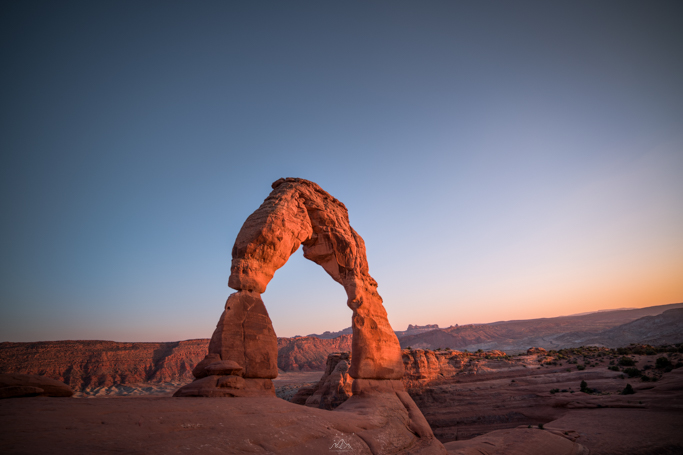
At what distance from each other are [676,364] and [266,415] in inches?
1183

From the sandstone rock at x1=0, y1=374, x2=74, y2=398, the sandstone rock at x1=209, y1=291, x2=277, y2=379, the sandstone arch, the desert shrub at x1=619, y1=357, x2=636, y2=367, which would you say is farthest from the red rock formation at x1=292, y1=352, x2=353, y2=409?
the desert shrub at x1=619, y1=357, x2=636, y2=367

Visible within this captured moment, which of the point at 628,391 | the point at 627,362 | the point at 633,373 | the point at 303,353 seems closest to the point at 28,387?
the point at 628,391

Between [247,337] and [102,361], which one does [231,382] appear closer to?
[247,337]

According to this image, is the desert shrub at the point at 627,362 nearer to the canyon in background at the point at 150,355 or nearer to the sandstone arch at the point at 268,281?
the sandstone arch at the point at 268,281

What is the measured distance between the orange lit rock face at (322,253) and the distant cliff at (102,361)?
138 ft

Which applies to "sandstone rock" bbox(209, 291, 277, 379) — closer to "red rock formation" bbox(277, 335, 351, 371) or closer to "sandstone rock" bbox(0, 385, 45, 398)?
"sandstone rock" bbox(0, 385, 45, 398)

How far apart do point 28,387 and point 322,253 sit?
30.0 ft

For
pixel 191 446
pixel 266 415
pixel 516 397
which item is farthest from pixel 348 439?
pixel 516 397

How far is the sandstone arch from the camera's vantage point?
802 cm

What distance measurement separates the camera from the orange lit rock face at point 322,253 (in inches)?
370

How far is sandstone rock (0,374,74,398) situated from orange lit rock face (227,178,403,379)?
13.7 ft

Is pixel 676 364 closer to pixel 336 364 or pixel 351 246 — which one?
pixel 336 364

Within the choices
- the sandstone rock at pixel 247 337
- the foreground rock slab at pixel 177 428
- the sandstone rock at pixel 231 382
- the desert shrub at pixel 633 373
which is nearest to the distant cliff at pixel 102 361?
the sandstone rock at pixel 247 337

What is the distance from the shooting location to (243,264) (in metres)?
9.19
